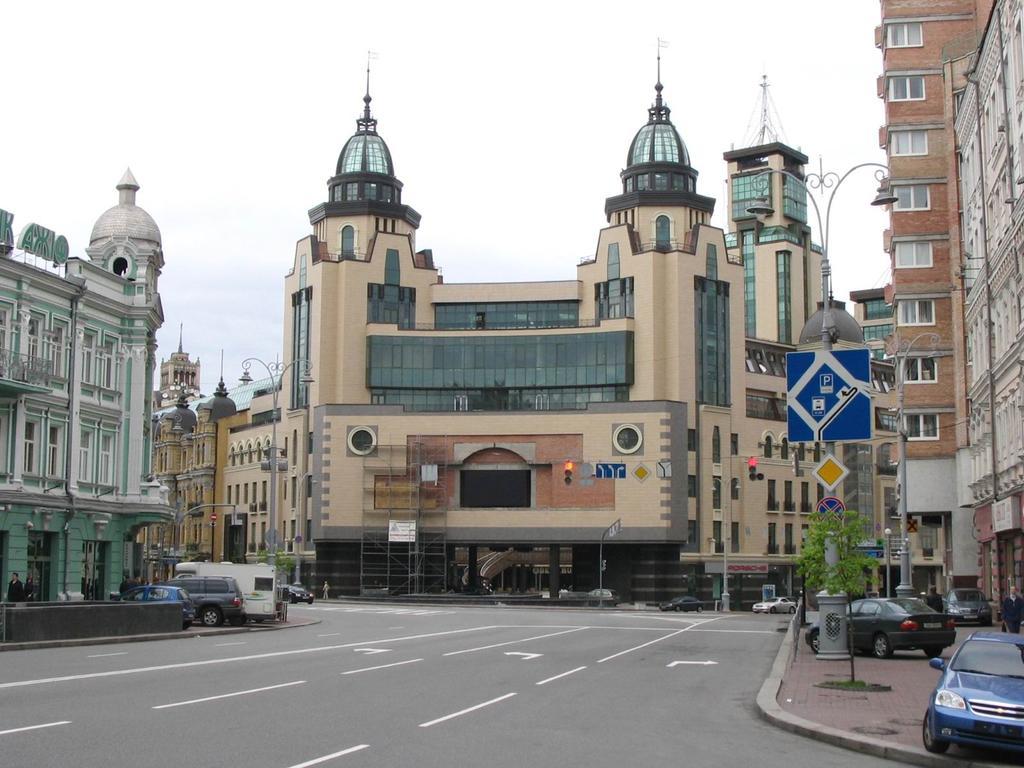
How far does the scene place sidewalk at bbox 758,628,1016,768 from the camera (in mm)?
13622

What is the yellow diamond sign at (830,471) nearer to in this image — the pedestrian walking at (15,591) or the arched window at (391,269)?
the pedestrian walking at (15,591)

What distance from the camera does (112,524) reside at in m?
48.2

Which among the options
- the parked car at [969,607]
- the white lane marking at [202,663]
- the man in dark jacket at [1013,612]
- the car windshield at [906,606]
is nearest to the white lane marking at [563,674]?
the white lane marking at [202,663]

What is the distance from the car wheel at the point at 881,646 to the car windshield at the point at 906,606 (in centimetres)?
65

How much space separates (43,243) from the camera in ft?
143

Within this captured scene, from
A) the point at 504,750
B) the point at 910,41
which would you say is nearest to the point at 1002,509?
the point at 910,41

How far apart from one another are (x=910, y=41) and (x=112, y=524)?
130 ft

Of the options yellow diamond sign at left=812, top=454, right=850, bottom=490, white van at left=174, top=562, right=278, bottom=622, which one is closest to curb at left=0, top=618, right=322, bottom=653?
white van at left=174, top=562, right=278, bottom=622

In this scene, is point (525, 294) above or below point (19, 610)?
above

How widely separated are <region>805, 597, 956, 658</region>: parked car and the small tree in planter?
3.44 meters

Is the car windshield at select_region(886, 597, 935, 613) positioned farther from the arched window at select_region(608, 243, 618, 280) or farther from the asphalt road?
the arched window at select_region(608, 243, 618, 280)

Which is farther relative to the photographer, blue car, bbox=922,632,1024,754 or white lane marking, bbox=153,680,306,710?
white lane marking, bbox=153,680,306,710

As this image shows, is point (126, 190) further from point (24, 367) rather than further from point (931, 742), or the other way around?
point (931, 742)

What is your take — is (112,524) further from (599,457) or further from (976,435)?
(599,457)
